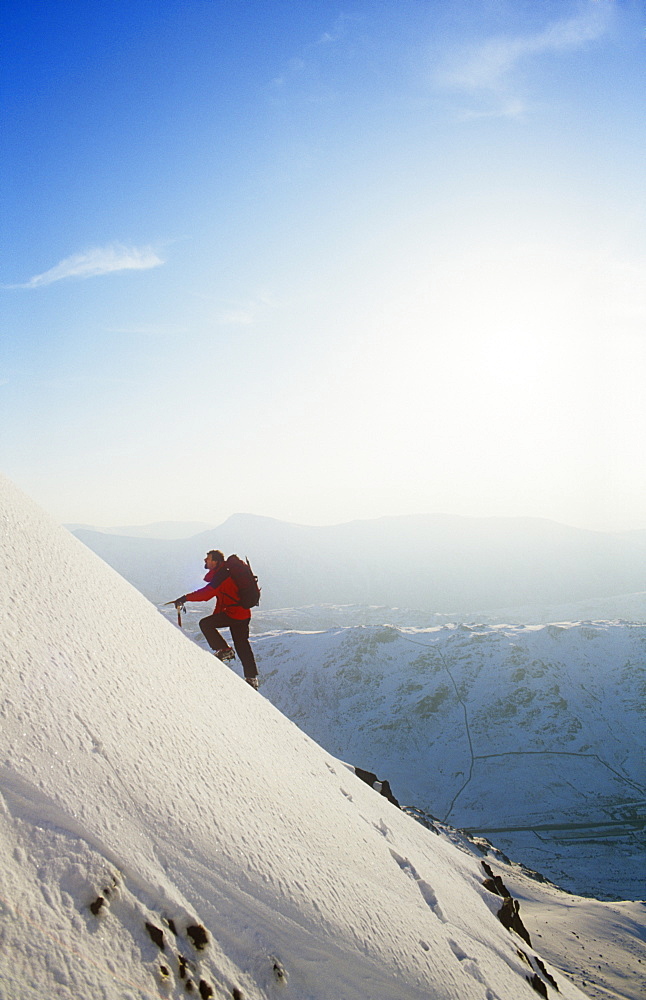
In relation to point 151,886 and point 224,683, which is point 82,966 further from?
point 224,683

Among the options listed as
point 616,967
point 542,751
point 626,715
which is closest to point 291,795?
point 616,967

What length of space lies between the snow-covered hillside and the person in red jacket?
208 feet

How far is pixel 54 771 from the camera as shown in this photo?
10.2ft

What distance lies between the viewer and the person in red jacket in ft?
28.3

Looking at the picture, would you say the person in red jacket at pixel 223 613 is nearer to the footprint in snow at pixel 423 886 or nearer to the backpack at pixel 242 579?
the backpack at pixel 242 579

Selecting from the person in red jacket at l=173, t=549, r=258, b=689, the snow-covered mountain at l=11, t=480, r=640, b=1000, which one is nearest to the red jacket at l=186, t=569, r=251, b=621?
the person in red jacket at l=173, t=549, r=258, b=689

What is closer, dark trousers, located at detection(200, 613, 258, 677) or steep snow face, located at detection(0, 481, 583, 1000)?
steep snow face, located at detection(0, 481, 583, 1000)

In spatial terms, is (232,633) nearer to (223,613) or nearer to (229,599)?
(223,613)

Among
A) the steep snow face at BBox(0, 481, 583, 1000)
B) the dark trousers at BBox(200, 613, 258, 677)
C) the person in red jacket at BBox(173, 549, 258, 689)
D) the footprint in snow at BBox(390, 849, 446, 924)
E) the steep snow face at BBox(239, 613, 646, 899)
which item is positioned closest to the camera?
the steep snow face at BBox(0, 481, 583, 1000)

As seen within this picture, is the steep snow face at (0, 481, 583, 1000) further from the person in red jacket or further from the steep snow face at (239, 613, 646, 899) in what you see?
the steep snow face at (239, 613, 646, 899)

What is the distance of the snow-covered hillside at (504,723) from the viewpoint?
223 ft

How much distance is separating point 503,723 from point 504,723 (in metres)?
0.19

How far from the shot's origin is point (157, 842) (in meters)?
3.39

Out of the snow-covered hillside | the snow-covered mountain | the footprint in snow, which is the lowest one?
the snow-covered hillside
